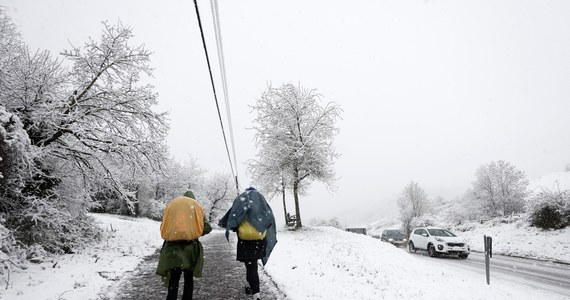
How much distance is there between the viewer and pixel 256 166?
23875 mm

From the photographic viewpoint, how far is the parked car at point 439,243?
16359mm

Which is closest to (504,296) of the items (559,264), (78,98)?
(559,264)

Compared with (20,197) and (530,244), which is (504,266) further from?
(20,197)

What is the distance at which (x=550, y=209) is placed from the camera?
21.2 metres

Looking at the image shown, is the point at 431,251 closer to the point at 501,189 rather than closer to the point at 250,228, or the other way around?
the point at 250,228

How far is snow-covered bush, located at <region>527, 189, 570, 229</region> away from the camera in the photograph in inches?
792

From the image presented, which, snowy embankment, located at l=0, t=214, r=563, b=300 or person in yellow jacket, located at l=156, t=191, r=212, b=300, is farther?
snowy embankment, located at l=0, t=214, r=563, b=300

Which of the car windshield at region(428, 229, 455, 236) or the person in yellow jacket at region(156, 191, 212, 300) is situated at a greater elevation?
the person in yellow jacket at region(156, 191, 212, 300)

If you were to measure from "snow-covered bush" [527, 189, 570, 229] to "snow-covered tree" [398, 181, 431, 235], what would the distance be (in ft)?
110

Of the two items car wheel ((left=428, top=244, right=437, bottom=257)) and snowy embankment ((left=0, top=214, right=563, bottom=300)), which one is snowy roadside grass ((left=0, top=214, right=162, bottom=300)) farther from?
car wheel ((left=428, top=244, right=437, bottom=257))

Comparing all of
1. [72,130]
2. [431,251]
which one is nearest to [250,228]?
[72,130]

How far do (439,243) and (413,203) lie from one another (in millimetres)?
44482

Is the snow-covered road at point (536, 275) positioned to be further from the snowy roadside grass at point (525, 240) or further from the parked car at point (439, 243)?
the snowy roadside grass at point (525, 240)

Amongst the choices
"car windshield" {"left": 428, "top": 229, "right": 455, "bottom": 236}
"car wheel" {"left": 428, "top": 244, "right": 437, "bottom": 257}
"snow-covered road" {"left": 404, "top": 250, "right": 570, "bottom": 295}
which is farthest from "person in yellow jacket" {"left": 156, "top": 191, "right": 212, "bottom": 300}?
"car windshield" {"left": 428, "top": 229, "right": 455, "bottom": 236}
